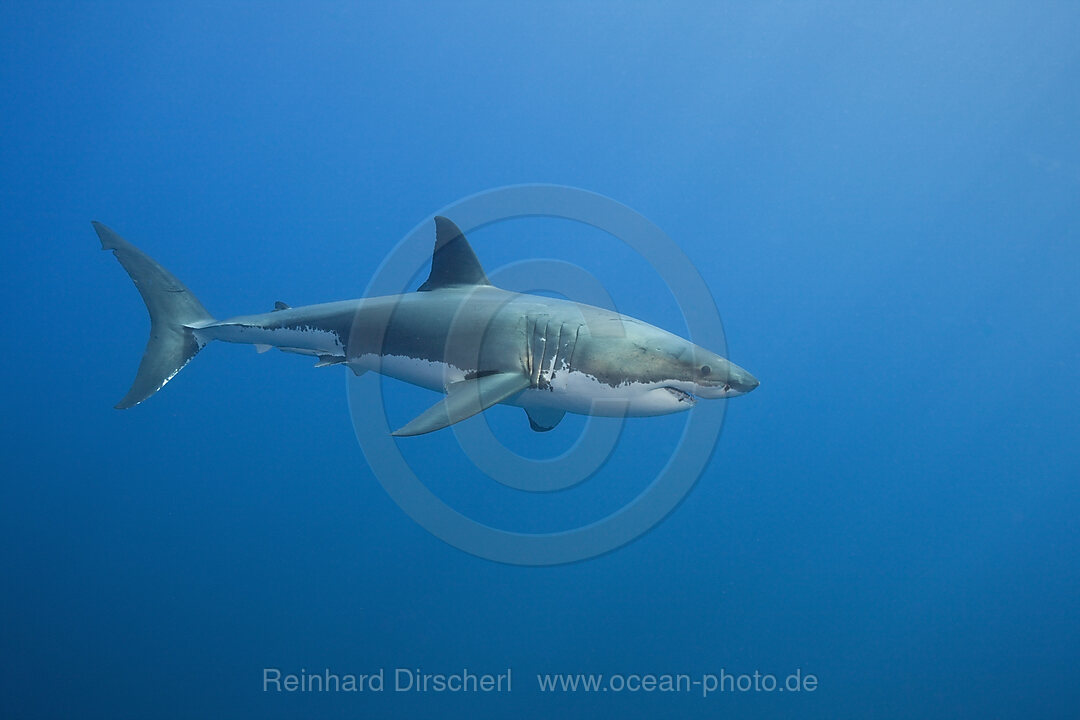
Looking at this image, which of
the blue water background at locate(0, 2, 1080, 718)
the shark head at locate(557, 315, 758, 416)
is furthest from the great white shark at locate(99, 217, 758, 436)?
the blue water background at locate(0, 2, 1080, 718)

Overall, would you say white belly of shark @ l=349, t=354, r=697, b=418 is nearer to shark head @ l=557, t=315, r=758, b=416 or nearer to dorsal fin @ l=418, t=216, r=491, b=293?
shark head @ l=557, t=315, r=758, b=416

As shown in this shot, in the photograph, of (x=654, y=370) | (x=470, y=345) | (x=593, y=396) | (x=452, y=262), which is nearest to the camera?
(x=654, y=370)

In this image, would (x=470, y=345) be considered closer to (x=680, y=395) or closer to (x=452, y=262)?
(x=452, y=262)

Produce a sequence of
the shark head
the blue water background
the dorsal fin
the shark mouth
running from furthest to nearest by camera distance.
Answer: the blue water background, the dorsal fin, the shark mouth, the shark head

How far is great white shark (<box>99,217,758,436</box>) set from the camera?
3.63 m

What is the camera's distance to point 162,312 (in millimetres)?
5355

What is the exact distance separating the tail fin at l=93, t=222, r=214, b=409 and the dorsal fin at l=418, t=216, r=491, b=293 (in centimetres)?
260

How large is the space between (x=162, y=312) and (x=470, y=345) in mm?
3463

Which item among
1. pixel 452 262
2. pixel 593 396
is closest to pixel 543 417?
pixel 593 396

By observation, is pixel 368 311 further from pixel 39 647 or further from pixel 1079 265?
pixel 1079 265

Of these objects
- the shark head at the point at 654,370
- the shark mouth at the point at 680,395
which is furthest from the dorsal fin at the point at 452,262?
the shark mouth at the point at 680,395

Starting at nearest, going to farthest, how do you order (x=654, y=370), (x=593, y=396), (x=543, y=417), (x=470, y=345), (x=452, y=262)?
(x=654, y=370), (x=593, y=396), (x=470, y=345), (x=452, y=262), (x=543, y=417)

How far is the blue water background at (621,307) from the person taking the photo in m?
9.47

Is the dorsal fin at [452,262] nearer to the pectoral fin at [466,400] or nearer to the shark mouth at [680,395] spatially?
the pectoral fin at [466,400]
